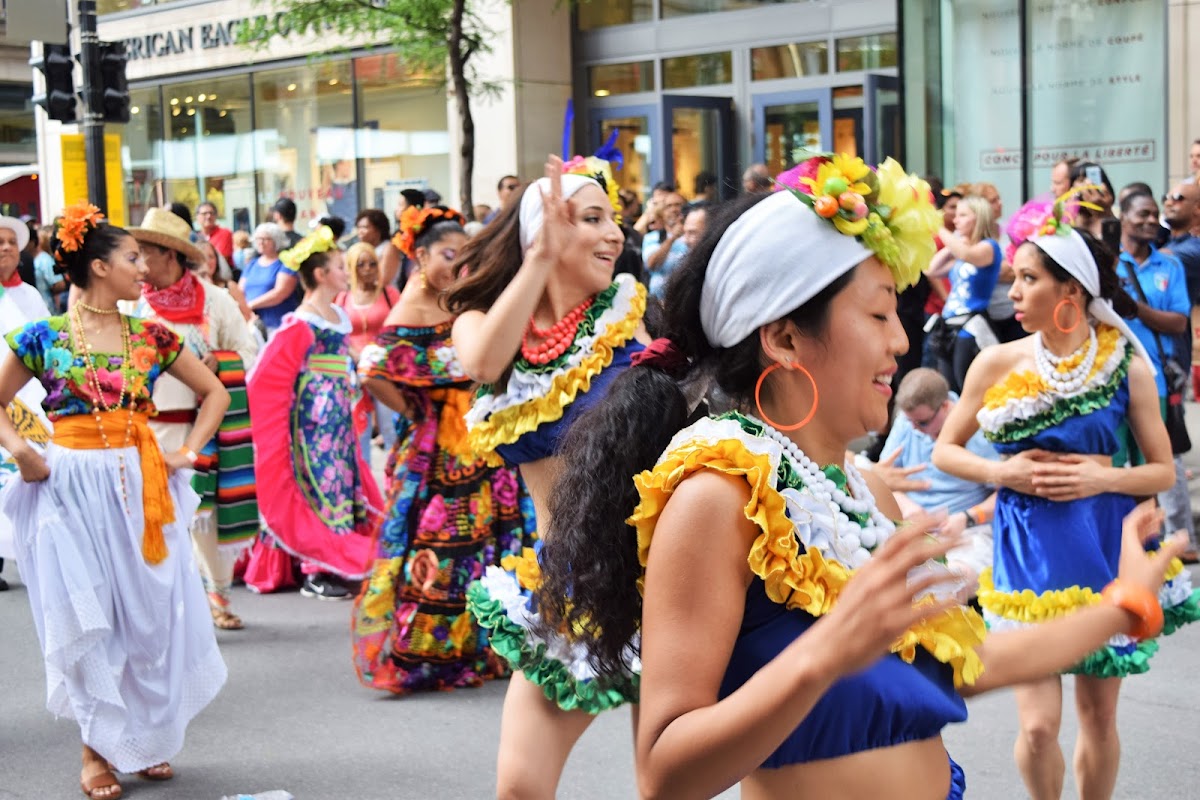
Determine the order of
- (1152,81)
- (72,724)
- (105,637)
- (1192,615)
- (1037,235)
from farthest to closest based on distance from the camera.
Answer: (1152,81) < (72,724) < (105,637) < (1037,235) < (1192,615)

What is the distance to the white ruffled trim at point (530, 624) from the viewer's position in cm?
370

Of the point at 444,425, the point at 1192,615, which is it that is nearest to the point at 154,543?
the point at 444,425

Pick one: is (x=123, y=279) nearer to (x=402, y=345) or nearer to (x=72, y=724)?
(x=402, y=345)

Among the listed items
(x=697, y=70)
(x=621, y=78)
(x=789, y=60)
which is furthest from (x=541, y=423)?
(x=621, y=78)

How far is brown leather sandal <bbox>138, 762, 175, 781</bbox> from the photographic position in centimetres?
560

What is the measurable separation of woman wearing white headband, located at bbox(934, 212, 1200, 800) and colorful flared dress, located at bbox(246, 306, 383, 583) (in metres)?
4.73

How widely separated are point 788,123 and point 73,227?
552 inches

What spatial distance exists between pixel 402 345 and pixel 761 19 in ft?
43.3

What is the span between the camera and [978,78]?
1509cm

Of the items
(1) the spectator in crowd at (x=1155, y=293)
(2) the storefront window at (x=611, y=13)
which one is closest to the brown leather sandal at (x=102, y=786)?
(1) the spectator in crowd at (x=1155, y=293)

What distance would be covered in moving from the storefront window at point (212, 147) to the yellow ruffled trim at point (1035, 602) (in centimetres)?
2182

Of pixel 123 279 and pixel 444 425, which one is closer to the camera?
pixel 123 279

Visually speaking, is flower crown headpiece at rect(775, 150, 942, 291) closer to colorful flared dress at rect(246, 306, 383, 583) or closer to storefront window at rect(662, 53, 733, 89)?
colorful flared dress at rect(246, 306, 383, 583)

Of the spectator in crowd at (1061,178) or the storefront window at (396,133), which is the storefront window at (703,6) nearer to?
the storefront window at (396,133)
